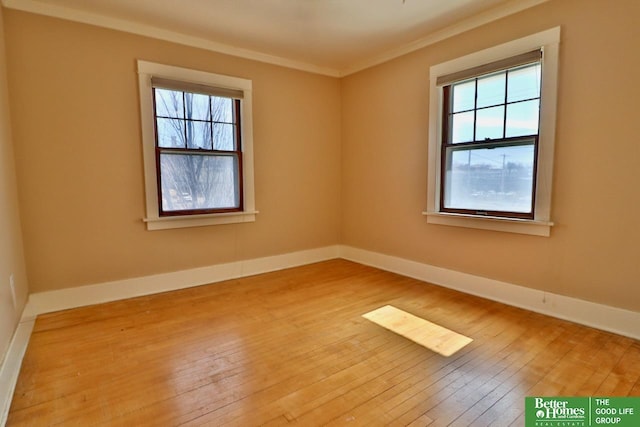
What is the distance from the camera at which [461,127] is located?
351 centimetres

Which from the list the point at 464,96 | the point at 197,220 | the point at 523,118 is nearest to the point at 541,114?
the point at 523,118

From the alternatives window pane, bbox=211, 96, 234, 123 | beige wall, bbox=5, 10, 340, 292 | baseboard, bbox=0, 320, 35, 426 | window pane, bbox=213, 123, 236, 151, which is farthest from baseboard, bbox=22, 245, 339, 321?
window pane, bbox=211, 96, 234, 123

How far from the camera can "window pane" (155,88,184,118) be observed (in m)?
3.50

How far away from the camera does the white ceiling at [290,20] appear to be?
9.66ft

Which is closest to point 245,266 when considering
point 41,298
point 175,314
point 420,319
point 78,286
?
point 175,314

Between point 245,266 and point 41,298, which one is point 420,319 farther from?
point 41,298

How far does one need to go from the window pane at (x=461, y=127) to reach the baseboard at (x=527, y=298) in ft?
4.58

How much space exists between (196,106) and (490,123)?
3020mm

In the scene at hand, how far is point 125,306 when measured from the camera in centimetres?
321

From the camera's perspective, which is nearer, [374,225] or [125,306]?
[125,306]

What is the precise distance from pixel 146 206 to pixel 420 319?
2.85 meters

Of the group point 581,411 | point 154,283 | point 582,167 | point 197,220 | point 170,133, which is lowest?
point 581,411

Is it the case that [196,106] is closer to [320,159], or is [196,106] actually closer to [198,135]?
[198,135]

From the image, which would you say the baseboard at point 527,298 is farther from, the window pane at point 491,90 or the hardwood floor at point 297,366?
the window pane at point 491,90
